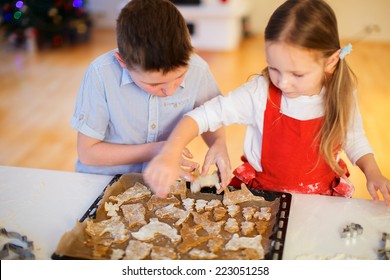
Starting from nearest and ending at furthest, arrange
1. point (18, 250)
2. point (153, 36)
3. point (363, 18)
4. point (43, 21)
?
point (18, 250), point (153, 36), point (43, 21), point (363, 18)

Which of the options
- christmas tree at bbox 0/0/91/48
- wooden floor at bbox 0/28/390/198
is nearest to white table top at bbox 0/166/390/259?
wooden floor at bbox 0/28/390/198

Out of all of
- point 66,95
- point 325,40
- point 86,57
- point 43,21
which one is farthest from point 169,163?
point 43,21

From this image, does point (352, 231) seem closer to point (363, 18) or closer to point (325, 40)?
point (325, 40)

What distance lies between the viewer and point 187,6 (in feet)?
14.1

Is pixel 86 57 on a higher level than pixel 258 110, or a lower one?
lower

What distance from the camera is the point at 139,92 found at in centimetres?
122

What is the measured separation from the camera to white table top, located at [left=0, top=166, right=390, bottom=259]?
901 millimetres

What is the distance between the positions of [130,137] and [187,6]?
325 centimetres

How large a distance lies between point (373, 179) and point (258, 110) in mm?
326


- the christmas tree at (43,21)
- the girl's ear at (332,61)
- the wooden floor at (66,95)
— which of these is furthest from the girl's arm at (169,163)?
the christmas tree at (43,21)

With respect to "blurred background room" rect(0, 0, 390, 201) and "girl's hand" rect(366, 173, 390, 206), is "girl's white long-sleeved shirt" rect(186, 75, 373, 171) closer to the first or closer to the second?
"girl's hand" rect(366, 173, 390, 206)

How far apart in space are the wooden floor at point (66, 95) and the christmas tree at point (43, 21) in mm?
150

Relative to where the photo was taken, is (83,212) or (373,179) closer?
(83,212)
